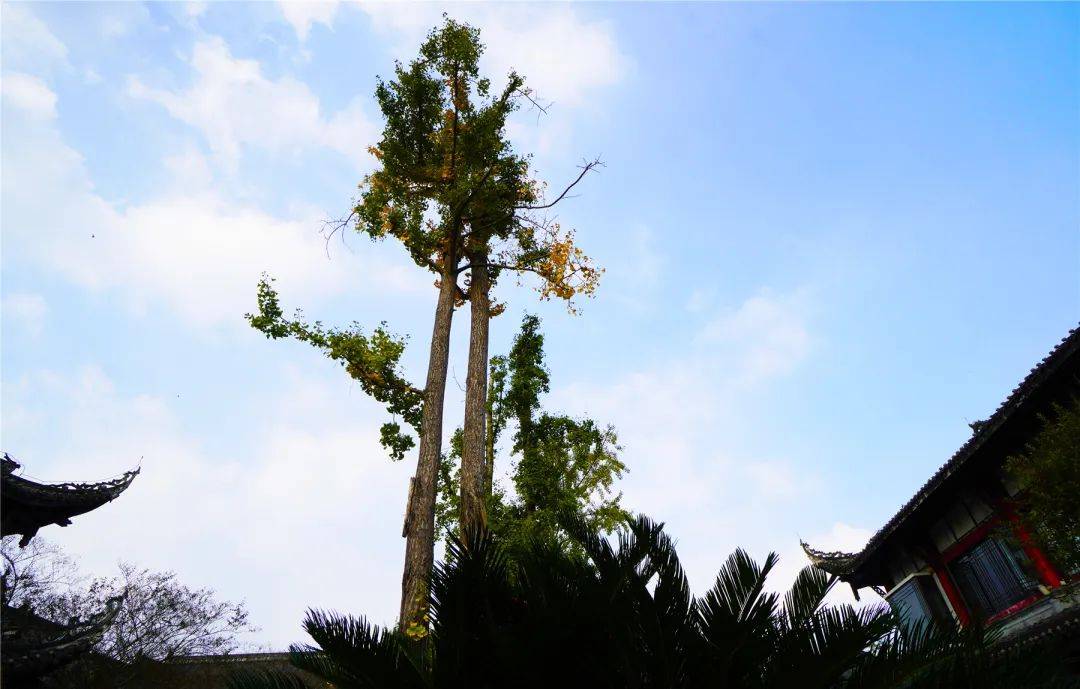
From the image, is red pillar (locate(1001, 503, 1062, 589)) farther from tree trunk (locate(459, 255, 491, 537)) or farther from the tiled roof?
tree trunk (locate(459, 255, 491, 537))

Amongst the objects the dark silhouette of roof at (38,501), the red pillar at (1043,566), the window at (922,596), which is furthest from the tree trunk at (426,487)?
the window at (922,596)

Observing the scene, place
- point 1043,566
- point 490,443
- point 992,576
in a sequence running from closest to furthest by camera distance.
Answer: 1. point 1043,566
2. point 992,576
3. point 490,443

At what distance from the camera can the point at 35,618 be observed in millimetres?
9969

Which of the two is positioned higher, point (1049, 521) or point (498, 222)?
point (498, 222)

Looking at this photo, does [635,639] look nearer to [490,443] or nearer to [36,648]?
[36,648]

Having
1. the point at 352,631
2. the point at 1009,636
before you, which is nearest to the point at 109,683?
the point at 352,631

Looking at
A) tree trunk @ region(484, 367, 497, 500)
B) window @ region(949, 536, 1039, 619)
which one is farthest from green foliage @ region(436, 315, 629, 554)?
window @ region(949, 536, 1039, 619)

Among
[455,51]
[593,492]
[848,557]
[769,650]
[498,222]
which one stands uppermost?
[455,51]

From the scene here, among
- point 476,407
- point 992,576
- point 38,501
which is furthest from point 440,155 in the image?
point 992,576

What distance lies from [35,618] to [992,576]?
52.2 ft

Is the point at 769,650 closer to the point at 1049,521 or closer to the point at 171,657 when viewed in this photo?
the point at 1049,521

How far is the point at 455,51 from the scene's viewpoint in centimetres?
1038

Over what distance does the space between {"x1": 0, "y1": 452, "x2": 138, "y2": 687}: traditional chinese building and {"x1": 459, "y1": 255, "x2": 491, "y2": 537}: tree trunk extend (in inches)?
223

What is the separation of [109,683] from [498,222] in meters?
14.6
